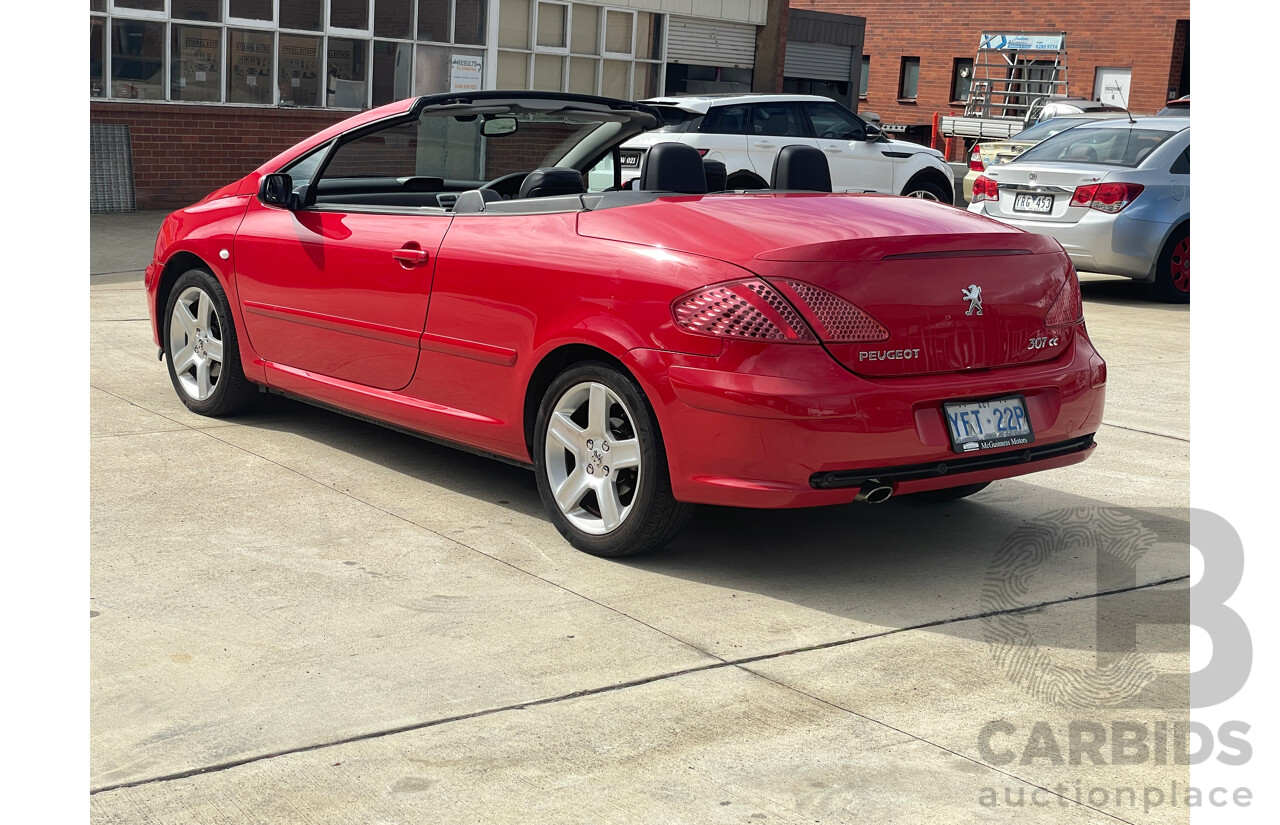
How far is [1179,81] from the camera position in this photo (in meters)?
37.3

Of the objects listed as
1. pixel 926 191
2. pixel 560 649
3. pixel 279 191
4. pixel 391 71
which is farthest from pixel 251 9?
pixel 560 649

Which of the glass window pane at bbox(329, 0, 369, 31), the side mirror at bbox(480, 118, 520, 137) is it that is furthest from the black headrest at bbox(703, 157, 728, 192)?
the glass window pane at bbox(329, 0, 369, 31)

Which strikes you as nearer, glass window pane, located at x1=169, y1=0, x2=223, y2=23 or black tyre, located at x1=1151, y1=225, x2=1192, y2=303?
black tyre, located at x1=1151, y1=225, x2=1192, y2=303

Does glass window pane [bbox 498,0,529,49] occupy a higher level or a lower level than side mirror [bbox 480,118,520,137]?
higher

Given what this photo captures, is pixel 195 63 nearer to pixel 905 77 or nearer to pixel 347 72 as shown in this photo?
pixel 347 72

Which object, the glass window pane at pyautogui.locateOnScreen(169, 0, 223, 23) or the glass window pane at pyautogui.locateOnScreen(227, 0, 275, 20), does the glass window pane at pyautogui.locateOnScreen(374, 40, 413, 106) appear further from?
the glass window pane at pyautogui.locateOnScreen(169, 0, 223, 23)

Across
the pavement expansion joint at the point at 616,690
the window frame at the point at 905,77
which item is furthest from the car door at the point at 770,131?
the window frame at the point at 905,77

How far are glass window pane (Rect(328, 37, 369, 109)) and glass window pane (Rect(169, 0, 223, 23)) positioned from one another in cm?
185

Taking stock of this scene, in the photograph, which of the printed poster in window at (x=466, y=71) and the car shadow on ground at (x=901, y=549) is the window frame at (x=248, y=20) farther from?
the car shadow on ground at (x=901, y=549)

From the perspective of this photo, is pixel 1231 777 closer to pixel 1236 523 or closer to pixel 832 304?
pixel 832 304

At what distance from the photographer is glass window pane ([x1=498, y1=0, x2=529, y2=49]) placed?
2152 centimetres

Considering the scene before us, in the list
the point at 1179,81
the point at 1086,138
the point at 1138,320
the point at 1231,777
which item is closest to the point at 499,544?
the point at 1231,777

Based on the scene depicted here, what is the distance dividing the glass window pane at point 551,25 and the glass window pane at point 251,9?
5000 millimetres

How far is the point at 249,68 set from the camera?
18547 mm
